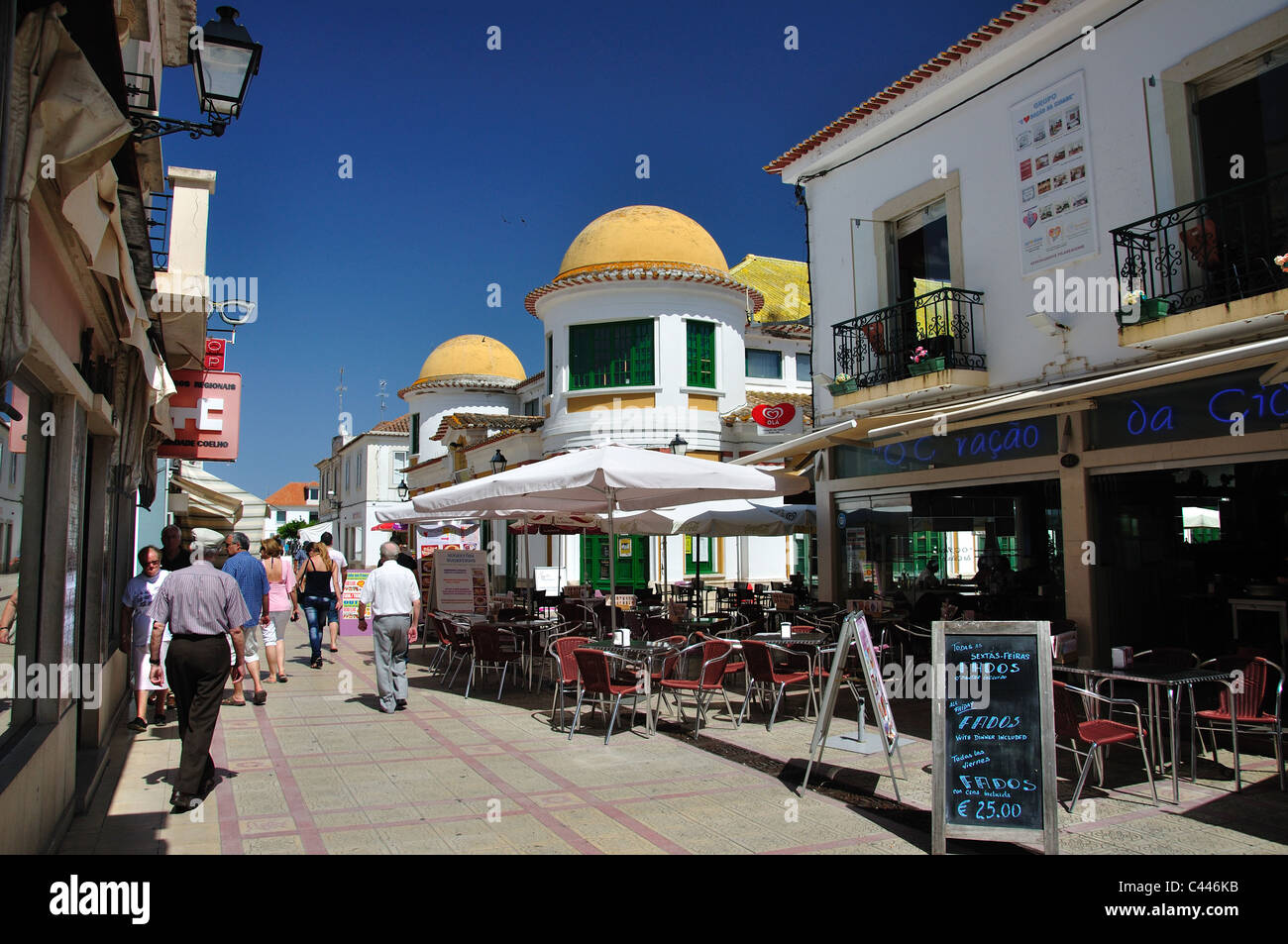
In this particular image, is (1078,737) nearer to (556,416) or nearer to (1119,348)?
(1119,348)

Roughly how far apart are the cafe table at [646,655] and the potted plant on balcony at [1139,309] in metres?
5.45

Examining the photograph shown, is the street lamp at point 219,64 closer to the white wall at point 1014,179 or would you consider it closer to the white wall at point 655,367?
the white wall at point 1014,179

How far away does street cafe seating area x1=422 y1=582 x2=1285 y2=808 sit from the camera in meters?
6.42

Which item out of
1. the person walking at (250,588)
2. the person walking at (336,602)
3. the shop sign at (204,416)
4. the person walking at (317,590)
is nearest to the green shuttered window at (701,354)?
the person walking at (336,602)

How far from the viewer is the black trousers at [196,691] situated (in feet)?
19.5

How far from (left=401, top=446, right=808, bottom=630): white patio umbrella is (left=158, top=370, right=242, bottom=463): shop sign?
3081mm

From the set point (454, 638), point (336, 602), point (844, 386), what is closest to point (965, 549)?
point (844, 386)

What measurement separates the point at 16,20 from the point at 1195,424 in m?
8.88

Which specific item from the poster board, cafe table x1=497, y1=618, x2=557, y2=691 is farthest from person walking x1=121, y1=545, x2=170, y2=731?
the poster board

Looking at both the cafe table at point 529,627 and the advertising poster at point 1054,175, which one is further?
the cafe table at point 529,627

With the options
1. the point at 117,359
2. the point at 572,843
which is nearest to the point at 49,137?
the point at 572,843

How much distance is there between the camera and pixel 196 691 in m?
6.00

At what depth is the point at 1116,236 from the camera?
8.83 metres

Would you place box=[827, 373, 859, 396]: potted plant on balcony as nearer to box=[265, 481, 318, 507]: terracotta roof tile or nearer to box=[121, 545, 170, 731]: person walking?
box=[121, 545, 170, 731]: person walking
